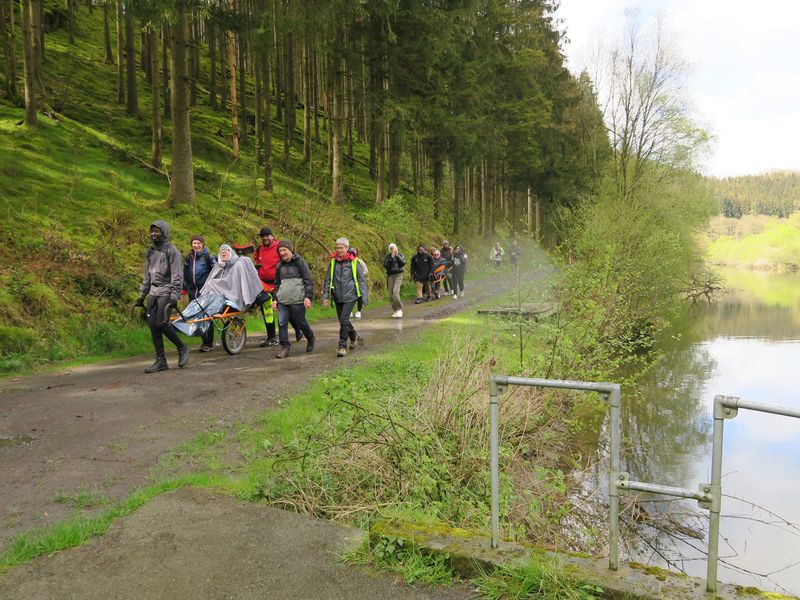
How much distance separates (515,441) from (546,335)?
8.90ft

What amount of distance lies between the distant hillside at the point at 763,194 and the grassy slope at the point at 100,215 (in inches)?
5510

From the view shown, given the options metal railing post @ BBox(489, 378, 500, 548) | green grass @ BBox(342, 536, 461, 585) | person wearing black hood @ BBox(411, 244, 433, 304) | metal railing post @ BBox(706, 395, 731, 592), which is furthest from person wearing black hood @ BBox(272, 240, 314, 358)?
person wearing black hood @ BBox(411, 244, 433, 304)

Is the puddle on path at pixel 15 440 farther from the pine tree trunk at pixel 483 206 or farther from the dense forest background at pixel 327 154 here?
the pine tree trunk at pixel 483 206

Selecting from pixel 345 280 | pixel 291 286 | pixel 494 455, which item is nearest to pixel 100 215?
pixel 291 286

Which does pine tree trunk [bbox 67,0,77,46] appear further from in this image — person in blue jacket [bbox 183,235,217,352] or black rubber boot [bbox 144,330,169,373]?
black rubber boot [bbox 144,330,169,373]

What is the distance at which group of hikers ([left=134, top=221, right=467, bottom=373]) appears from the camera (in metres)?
8.40

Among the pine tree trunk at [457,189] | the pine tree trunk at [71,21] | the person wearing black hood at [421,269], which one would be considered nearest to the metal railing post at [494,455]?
the person wearing black hood at [421,269]

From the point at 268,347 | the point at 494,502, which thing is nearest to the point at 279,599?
the point at 494,502

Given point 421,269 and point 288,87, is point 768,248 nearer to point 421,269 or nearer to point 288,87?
point 288,87

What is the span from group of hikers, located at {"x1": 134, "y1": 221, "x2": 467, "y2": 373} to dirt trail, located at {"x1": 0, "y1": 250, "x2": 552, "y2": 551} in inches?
20.5

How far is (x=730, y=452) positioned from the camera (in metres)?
10.5

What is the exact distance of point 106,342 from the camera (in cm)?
1010

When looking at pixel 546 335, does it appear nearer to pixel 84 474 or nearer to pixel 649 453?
pixel 649 453

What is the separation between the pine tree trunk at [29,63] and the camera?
1580cm
